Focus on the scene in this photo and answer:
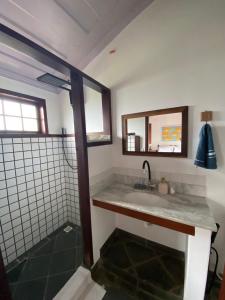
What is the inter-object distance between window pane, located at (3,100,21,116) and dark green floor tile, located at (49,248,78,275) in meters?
1.90

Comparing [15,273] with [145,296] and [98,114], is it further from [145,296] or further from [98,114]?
[98,114]

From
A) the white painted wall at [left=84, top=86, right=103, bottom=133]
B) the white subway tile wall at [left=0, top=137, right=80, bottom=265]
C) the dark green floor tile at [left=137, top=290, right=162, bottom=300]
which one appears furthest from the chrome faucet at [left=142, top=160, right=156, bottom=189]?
the white subway tile wall at [left=0, top=137, right=80, bottom=265]

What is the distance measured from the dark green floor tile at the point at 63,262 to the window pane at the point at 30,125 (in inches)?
67.7

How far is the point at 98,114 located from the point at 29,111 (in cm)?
96

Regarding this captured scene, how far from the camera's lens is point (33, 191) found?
181 cm

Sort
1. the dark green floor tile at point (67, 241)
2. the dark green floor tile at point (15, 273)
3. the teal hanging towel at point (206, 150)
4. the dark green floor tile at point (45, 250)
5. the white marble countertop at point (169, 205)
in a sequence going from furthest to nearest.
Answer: the dark green floor tile at point (67, 241) → the dark green floor tile at point (45, 250) → the dark green floor tile at point (15, 273) → the teal hanging towel at point (206, 150) → the white marble countertop at point (169, 205)

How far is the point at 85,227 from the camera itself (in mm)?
1426

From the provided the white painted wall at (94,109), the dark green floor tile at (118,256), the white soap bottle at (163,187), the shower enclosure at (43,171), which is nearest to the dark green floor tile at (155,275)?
the dark green floor tile at (118,256)

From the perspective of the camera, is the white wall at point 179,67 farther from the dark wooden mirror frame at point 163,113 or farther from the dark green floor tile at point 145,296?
the dark green floor tile at point 145,296

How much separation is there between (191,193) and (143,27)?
1.89 metres

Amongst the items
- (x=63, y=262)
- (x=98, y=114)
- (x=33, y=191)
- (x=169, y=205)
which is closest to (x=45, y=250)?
(x=63, y=262)

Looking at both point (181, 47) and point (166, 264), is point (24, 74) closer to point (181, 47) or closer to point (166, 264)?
point (181, 47)

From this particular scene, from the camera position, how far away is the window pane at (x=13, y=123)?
1634 mm

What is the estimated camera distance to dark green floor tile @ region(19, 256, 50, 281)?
148 centimetres
